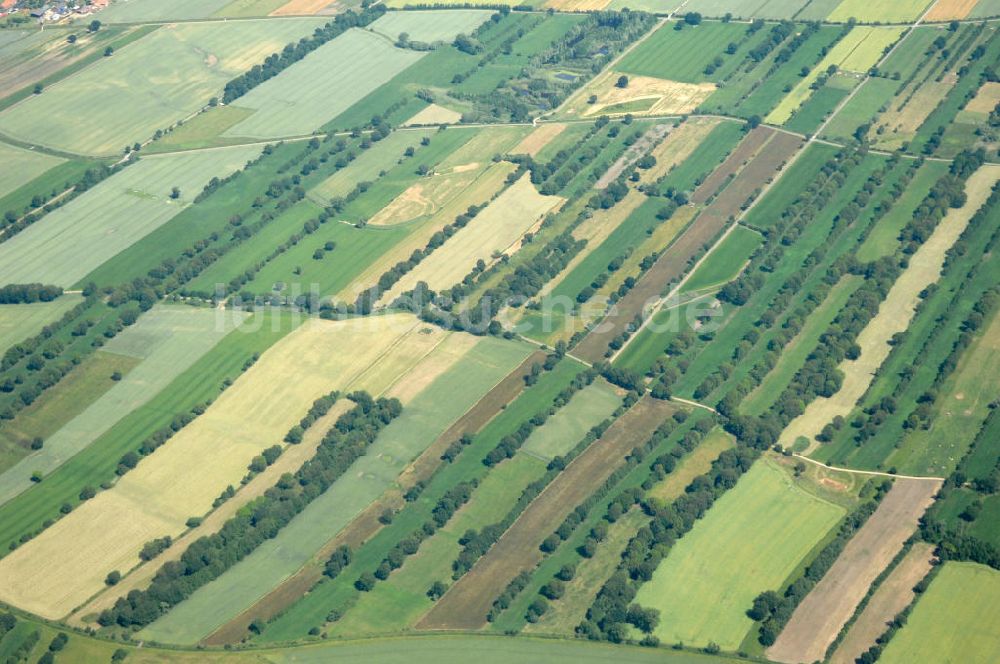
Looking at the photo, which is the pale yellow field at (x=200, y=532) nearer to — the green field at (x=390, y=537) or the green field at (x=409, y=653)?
the green field at (x=409, y=653)

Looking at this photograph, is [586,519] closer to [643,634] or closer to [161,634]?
[643,634]

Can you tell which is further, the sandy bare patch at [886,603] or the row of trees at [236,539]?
the row of trees at [236,539]

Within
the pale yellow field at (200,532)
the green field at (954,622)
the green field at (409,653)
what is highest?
the pale yellow field at (200,532)

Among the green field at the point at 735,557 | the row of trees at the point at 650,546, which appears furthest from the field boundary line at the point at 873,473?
the row of trees at the point at 650,546

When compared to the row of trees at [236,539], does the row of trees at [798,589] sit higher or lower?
lower

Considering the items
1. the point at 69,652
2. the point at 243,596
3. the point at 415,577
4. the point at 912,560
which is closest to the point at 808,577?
the point at 912,560

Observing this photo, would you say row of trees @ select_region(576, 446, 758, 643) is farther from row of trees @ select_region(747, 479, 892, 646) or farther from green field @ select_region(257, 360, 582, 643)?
green field @ select_region(257, 360, 582, 643)

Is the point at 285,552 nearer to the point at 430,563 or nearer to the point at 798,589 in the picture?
the point at 430,563
